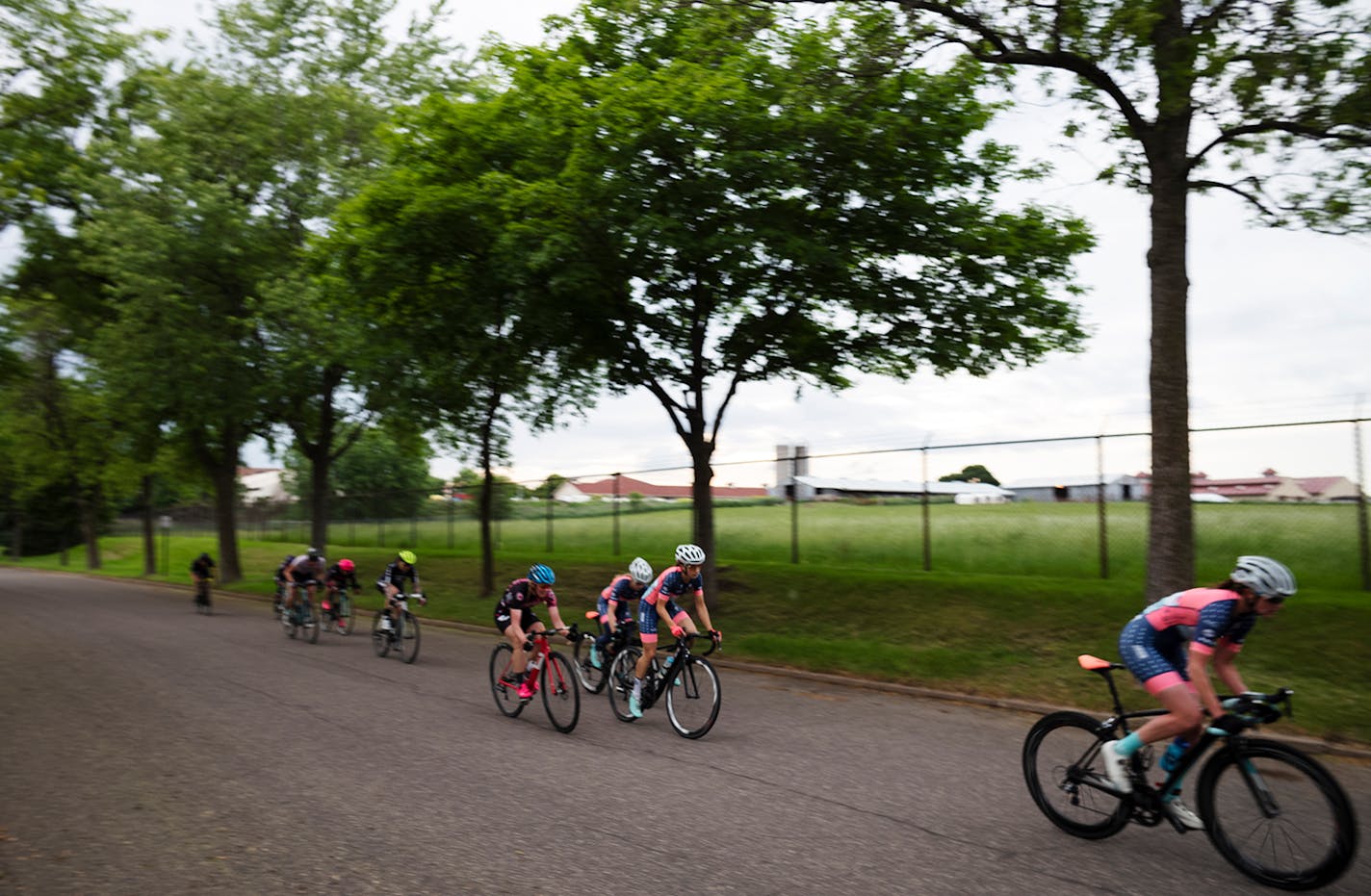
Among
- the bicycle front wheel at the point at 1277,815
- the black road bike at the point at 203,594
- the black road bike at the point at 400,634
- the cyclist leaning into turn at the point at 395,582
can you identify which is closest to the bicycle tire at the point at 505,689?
the black road bike at the point at 400,634

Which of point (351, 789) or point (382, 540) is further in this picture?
point (382, 540)

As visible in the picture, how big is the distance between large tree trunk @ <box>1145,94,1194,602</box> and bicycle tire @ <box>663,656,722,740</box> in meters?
5.36

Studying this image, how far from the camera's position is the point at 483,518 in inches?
973

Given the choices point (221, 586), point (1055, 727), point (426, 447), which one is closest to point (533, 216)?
point (1055, 727)

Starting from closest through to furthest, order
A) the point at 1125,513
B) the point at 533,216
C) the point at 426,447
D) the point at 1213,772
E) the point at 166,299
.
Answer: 1. the point at 1213,772
2. the point at 533,216
3. the point at 1125,513
4. the point at 166,299
5. the point at 426,447

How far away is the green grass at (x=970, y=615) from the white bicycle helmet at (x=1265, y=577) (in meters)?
4.94

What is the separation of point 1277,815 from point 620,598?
7.05m

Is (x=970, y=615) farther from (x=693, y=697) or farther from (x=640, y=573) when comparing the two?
(x=693, y=697)

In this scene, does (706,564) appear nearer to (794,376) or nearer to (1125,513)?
(794,376)

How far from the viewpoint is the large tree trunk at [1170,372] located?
37.5 ft

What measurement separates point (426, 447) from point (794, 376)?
1770 cm

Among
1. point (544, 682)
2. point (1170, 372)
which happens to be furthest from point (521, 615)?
point (1170, 372)

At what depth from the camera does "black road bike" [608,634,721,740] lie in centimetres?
951

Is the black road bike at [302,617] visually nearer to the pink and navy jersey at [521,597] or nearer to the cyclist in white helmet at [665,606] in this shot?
the pink and navy jersey at [521,597]
